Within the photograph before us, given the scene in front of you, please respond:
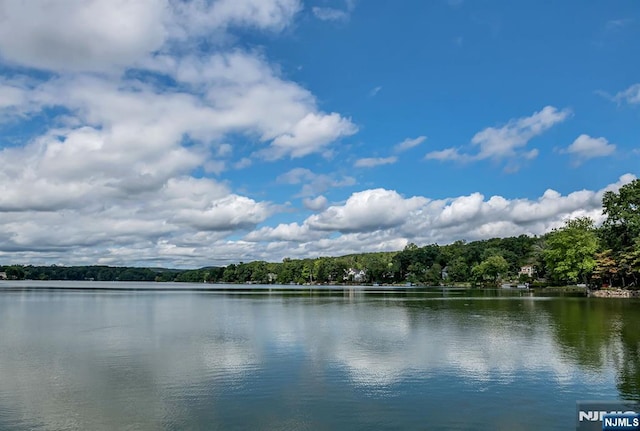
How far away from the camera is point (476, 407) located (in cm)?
1391

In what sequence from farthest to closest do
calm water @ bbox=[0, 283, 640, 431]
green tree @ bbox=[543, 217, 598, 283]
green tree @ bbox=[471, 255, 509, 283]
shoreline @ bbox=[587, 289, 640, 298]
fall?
1. green tree @ bbox=[471, 255, 509, 283]
2. green tree @ bbox=[543, 217, 598, 283]
3. shoreline @ bbox=[587, 289, 640, 298]
4. calm water @ bbox=[0, 283, 640, 431]

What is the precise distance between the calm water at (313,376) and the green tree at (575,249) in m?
51.9

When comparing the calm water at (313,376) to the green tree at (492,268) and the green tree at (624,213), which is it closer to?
the green tree at (624,213)

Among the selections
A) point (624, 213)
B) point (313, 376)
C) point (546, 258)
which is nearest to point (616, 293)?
point (624, 213)

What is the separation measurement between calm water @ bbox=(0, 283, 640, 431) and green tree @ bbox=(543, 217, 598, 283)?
51.9m

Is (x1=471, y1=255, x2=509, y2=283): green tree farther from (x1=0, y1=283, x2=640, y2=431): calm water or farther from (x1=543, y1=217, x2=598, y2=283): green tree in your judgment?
(x1=0, y1=283, x2=640, y2=431): calm water

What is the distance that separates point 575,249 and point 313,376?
75.8m

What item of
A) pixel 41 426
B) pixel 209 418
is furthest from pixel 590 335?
pixel 41 426

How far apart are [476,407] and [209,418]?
Answer: 7.20 metres

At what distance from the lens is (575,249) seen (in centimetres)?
8131

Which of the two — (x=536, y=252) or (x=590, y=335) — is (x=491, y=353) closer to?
(x=590, y=335)

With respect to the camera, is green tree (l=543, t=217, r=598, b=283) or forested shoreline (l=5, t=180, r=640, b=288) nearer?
forested shoreline (l=5, t=180, r=640, b=288)

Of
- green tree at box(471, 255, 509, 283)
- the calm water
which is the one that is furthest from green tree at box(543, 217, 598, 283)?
the calm water

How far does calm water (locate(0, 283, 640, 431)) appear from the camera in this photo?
12930 millimetres
